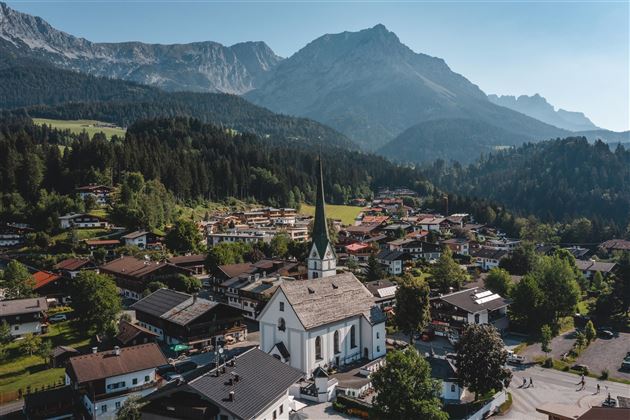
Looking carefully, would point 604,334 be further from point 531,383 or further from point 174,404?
point 174,404

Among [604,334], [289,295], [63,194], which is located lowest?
[604,334]

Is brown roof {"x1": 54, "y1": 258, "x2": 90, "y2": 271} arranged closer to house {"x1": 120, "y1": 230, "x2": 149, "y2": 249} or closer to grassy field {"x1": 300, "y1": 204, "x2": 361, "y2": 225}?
house {"x1": 120, "y1": 230, "x2": 149, "y2": 249}

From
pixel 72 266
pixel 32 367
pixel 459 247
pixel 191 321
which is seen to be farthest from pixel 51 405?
pixel 459 247

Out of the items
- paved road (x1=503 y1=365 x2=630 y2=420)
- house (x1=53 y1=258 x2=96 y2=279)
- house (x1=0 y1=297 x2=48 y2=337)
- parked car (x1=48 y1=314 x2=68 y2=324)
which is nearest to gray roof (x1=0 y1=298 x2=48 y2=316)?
house (x1=0 y1=297 x2=48 y2=337)

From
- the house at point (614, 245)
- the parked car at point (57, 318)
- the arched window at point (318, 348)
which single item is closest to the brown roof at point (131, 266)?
the parked car at point (57, 318)

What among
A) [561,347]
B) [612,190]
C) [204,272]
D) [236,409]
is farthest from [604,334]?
[612,190]

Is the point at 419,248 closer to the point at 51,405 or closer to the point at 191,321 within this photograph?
the point at 191,321

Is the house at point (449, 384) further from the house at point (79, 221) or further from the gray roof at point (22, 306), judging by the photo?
the house at point (79, 221)
